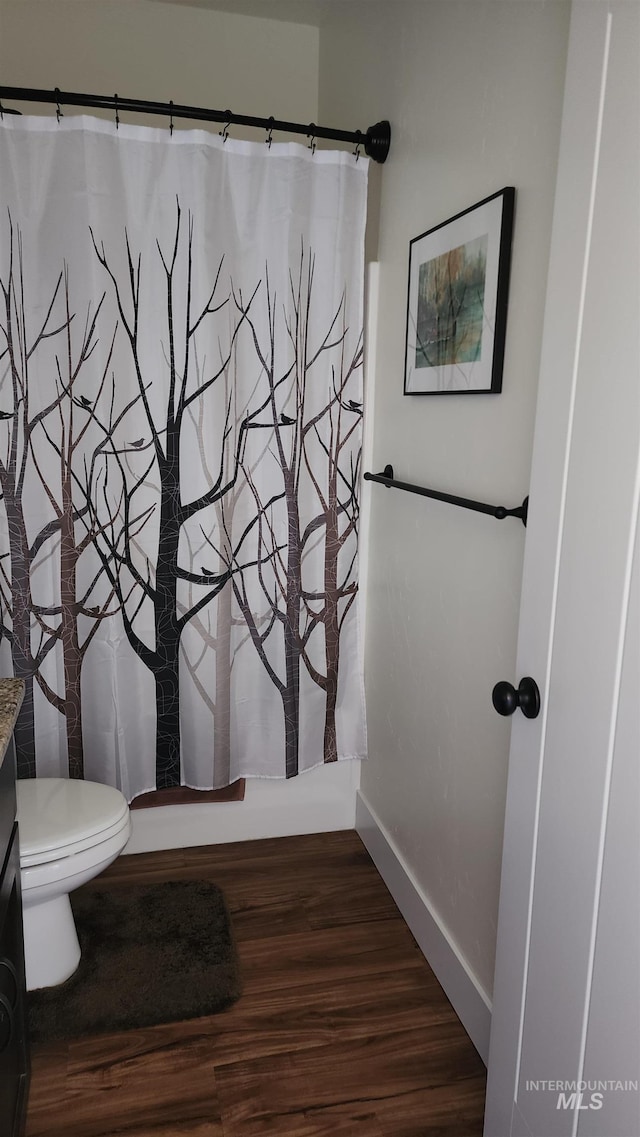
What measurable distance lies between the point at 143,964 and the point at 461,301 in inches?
68.2

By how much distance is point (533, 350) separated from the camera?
1414mm

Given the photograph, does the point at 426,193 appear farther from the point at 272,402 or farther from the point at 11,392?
the point at 11,392

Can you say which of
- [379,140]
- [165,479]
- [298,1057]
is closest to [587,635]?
[298,1057]

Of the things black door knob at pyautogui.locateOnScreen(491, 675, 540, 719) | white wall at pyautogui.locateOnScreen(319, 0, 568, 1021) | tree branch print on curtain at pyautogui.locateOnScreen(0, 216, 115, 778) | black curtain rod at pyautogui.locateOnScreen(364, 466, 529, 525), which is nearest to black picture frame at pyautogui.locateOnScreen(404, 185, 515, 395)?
white wall at pyautogui.locateOnScreen(319, 0, 568, 1021)

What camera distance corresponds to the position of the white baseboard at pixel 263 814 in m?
2.46

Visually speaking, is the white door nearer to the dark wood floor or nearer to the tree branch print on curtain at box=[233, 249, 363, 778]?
the dark wood floor

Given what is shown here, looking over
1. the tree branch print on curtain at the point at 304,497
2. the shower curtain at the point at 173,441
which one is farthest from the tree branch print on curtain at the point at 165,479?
the tree branch print on curtain at the point at 304,497

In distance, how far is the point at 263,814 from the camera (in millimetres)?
2533

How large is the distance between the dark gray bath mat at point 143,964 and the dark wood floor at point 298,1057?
0.14 feet

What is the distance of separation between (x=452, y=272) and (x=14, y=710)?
1.24 meters

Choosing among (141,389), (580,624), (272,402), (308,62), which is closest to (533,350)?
(580,624)

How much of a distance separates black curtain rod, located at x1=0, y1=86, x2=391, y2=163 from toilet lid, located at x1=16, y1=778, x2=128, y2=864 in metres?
1.60

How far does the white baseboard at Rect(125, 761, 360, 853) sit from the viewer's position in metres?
2.46

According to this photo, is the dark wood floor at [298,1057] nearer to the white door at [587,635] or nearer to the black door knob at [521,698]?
the white door at [587,635]
